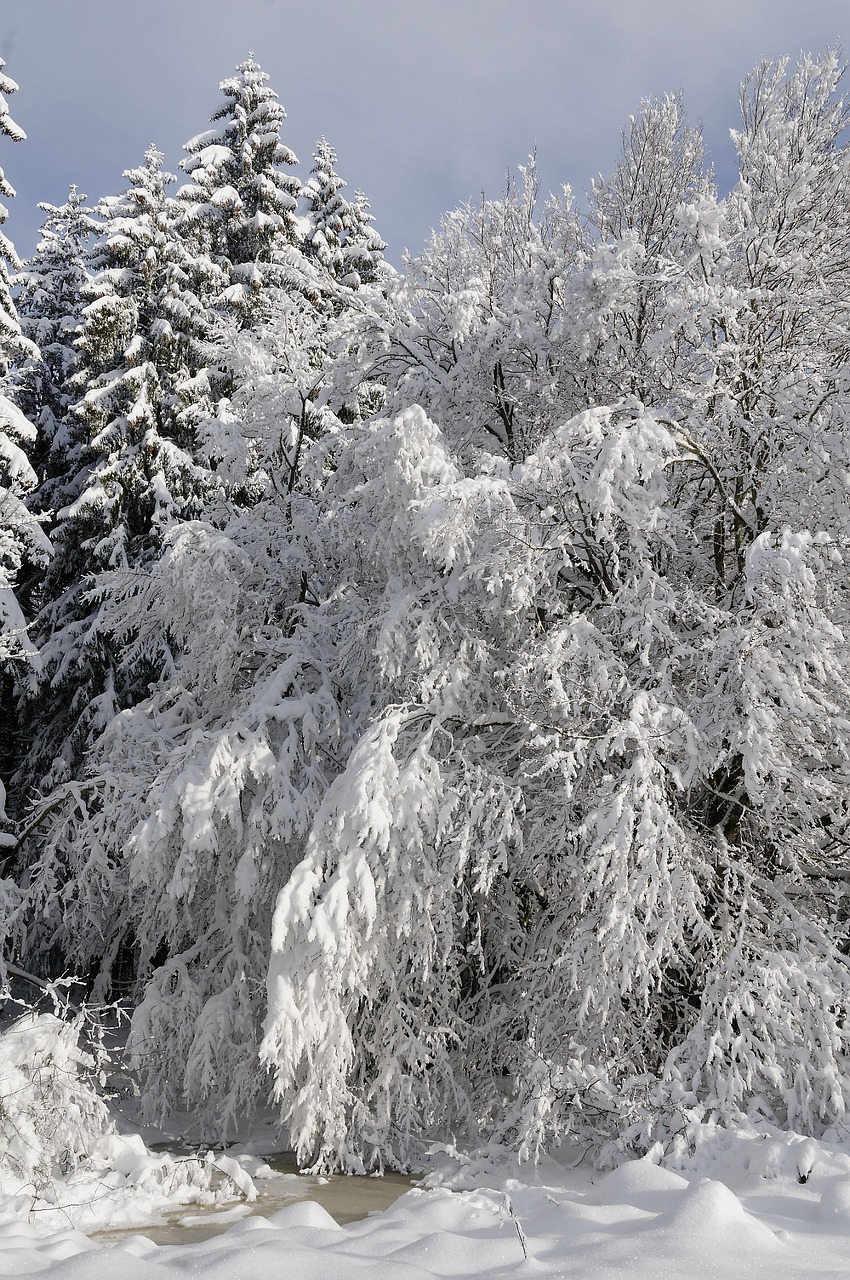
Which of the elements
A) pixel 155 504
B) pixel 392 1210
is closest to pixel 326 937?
pixel 392 1210

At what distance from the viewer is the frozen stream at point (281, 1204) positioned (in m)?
5.32

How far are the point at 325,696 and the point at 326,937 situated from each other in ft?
9.27

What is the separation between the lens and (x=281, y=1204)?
19.5ft

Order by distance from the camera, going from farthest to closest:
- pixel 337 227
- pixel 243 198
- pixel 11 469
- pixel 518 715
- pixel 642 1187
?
pixel 337 227 < pixel 243 198 < pixel 11 469 < pixel 518 715 < pixel 642 1187

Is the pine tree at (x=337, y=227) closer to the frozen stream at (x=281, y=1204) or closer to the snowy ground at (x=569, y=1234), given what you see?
the frozen stream at (x=281, y=1204)

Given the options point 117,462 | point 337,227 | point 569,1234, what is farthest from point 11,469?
point 337,227

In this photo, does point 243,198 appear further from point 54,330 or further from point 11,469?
point 11,469

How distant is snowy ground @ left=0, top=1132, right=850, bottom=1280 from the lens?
3746mm

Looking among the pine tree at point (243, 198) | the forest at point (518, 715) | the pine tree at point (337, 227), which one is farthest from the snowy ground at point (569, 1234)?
the pine tree at point (337, 227)

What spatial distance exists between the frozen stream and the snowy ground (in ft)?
1.44

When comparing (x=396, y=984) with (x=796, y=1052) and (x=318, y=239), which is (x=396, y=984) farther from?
(x=318, y=239)

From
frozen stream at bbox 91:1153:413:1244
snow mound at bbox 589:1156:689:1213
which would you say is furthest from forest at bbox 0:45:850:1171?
snow mound at bbox 589:1156:689:1213

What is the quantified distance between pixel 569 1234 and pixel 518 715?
342 cm

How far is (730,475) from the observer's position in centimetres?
773
